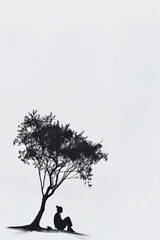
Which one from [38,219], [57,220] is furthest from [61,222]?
[38,219]

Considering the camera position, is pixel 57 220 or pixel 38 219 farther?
pixel 38 219

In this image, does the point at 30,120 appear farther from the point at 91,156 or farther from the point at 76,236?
the point at 76,236

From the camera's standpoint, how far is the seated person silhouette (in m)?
52.4

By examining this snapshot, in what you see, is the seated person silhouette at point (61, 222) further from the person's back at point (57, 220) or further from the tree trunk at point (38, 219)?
the tree trunk at point (38, 219)

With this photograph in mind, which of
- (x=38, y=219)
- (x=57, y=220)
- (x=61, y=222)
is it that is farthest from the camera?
(x=38, y=219)

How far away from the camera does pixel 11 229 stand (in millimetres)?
51594

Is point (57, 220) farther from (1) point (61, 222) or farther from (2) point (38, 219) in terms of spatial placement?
(2) point (38, 219)

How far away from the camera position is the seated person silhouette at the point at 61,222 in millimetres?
52438

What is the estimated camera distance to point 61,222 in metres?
52.5

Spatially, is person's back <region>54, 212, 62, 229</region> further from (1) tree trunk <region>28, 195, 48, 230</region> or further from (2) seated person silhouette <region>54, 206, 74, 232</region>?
(1) tree trunk <region>28, 195, 48, 230</region>

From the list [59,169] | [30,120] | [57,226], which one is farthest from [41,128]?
[57,226]

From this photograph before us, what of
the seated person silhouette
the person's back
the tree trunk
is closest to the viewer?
the seated person silhouette

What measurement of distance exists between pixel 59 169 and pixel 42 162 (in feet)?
7.32

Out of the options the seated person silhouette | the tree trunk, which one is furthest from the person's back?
the tree trunk
